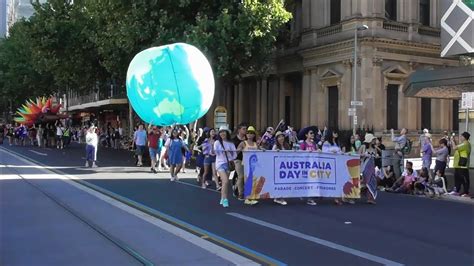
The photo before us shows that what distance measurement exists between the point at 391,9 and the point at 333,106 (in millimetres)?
6711

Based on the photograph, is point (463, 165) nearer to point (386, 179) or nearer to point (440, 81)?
point (386, 179)

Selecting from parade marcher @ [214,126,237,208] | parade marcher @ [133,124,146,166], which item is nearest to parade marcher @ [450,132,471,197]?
parade marcher @ [214,126,237,208]

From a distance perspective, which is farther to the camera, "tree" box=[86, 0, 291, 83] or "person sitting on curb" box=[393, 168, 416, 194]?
"tree" box=[86, 0, 291, 83]

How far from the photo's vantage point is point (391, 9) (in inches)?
1331

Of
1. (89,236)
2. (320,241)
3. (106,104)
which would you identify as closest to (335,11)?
(106,104)

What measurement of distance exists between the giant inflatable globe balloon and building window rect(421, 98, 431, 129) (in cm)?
2514

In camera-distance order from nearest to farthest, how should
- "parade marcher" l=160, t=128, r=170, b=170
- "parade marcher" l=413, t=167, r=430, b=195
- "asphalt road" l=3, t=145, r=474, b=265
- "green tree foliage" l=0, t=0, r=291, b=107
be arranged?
1. "asphalt road" l=3, t=145, r=474, b=265
2. "parade marcher" l=413, t=167, r=430, b=195
3. "parade marcher" l=160, t=128, r=170, b=170
4. "green tree foliage" l=0, t=0, r=291, b=107

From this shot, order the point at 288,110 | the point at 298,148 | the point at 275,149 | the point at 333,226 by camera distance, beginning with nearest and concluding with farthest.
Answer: the point at 333,226, the point at 275,149, the point at 298,148, the point at 288,110

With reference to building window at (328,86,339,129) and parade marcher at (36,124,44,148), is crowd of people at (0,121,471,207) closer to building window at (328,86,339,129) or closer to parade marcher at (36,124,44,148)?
building window at (328,86,339,129)

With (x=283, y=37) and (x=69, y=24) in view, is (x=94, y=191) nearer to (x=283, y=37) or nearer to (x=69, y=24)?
(x=69, y=24)

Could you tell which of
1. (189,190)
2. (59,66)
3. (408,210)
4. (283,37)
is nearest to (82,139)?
(59,66)

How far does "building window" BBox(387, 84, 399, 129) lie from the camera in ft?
108

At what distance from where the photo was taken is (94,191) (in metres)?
14.1

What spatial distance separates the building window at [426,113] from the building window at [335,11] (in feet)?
23.9
